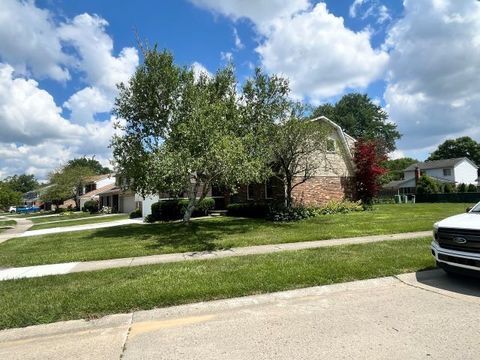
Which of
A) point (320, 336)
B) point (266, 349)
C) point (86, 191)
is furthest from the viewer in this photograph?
point (86, 191)

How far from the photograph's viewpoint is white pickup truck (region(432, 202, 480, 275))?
656cm

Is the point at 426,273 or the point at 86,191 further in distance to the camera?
the point at 86,191

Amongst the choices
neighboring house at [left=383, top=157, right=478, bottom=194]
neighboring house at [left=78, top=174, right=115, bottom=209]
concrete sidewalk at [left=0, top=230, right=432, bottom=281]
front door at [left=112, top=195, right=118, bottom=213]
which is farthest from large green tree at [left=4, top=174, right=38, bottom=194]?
concrete sidewalk at [left=0, top=230, right=432, bottom=281]

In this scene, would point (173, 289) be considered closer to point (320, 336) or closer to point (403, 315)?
point (320, 336)

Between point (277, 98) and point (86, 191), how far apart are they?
175 feet

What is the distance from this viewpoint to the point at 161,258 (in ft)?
34.1

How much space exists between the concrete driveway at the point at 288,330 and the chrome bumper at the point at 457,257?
1.35 ft

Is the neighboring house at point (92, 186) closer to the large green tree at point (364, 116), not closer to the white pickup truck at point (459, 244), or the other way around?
the large green tree at point (364, 116)

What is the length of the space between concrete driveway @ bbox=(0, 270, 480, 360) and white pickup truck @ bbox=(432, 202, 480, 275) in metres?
0.42

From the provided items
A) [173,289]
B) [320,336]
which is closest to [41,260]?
[173,289]

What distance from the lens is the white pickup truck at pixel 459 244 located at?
6.56m

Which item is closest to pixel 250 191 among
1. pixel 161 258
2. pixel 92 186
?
pixel 161 258

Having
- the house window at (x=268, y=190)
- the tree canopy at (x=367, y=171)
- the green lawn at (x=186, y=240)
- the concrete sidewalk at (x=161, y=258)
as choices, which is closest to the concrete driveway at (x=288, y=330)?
the concrete sidewalk at (x=161, y=258)

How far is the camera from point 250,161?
50.8 ft
